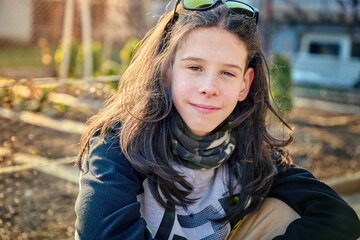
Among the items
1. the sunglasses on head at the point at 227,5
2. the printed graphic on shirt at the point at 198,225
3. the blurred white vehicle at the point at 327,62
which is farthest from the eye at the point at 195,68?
the blurred white vehicle at the point at 327,62

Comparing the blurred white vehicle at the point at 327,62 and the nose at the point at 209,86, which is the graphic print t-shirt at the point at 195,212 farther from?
the blurred white vehicle at the point at 327,62

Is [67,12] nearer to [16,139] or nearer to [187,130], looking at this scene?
[16,139]

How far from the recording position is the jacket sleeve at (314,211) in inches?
A: 68.4

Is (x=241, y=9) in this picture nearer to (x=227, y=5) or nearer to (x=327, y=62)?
(x=227, y=5)

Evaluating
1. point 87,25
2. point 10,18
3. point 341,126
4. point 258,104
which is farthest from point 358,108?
point 10,18

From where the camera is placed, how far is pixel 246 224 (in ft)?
6.27

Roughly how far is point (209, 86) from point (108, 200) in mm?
577

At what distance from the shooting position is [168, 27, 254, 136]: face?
1.62 meters

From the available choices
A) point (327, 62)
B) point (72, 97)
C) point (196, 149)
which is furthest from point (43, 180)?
point (327, 62)

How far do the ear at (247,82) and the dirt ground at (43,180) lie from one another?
45 cm

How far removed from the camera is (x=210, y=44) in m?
1.62

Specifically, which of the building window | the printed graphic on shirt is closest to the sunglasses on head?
the printed graphic on shirt

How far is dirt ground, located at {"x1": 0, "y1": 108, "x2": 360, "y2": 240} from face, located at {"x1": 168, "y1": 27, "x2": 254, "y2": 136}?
2.30ft

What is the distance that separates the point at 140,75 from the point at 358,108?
7.19 metres
